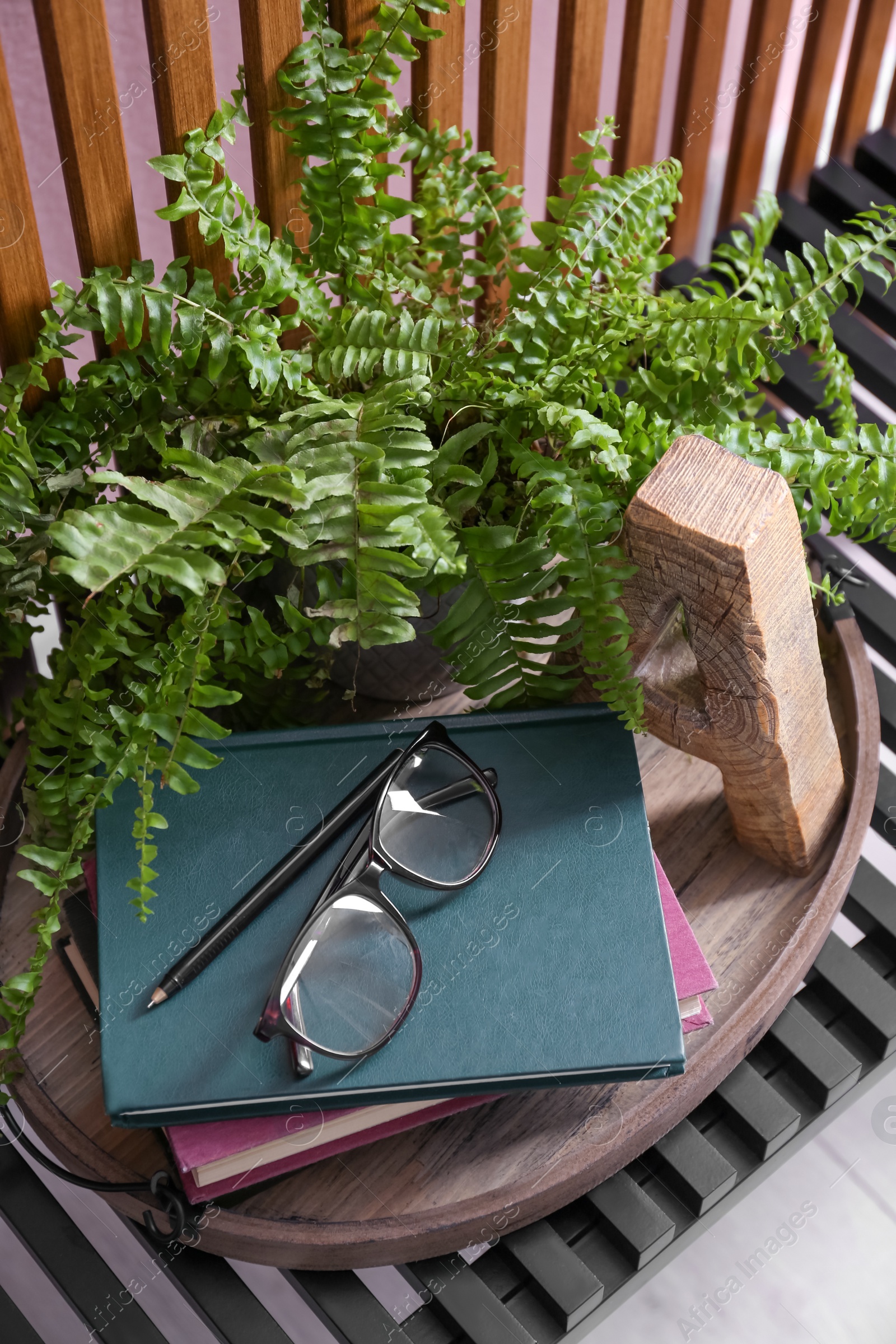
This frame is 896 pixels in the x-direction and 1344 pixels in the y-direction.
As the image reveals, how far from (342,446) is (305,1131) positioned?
425 millimetres

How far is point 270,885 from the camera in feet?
2.44

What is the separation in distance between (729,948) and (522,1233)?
0.82 ft

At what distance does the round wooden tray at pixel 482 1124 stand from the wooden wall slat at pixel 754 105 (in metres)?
0.83

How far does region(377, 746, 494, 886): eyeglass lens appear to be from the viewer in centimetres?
76

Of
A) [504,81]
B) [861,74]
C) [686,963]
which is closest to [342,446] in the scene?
[686,963]

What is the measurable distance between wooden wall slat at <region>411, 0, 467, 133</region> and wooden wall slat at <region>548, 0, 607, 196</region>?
0.13m

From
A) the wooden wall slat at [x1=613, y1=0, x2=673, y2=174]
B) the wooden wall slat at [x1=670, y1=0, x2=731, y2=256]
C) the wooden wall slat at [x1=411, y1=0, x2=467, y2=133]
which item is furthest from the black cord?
the wooden wall slat at [x1=613, y1=0, x2=673, y2=174]

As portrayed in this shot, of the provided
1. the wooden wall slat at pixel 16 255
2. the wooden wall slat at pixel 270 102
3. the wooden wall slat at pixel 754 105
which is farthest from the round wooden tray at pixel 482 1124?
the wooden wall slat at pixel 754 105

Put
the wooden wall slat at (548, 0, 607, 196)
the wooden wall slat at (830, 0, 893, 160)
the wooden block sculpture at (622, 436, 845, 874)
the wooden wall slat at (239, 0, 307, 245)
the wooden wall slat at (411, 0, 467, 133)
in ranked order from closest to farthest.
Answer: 1. the wooden block sculpture at (622, 436, 845, 874)
2. the wooden wall slat at (239, 0, 307, 245)
3. the wooden wall slat at (411, 0, 467, 133)
4. the wooden wall slat at (548, 0, 607, 196)
5. the wooden wall slat at (830, 0, 893, 160)

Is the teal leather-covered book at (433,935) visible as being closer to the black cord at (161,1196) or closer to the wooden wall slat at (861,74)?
the black cord at (161,1196)

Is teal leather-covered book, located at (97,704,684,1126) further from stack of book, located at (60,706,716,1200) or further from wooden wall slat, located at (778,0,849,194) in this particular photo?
wooden wall slat, located at (778,0,849,194)

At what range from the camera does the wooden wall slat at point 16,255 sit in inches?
29.4

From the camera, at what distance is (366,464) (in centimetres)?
68

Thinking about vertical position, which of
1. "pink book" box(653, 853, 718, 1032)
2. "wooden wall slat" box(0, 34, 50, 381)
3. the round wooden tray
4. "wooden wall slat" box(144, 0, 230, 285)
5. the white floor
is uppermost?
"wooden wall slat" box(144, 0, 230, 285)
